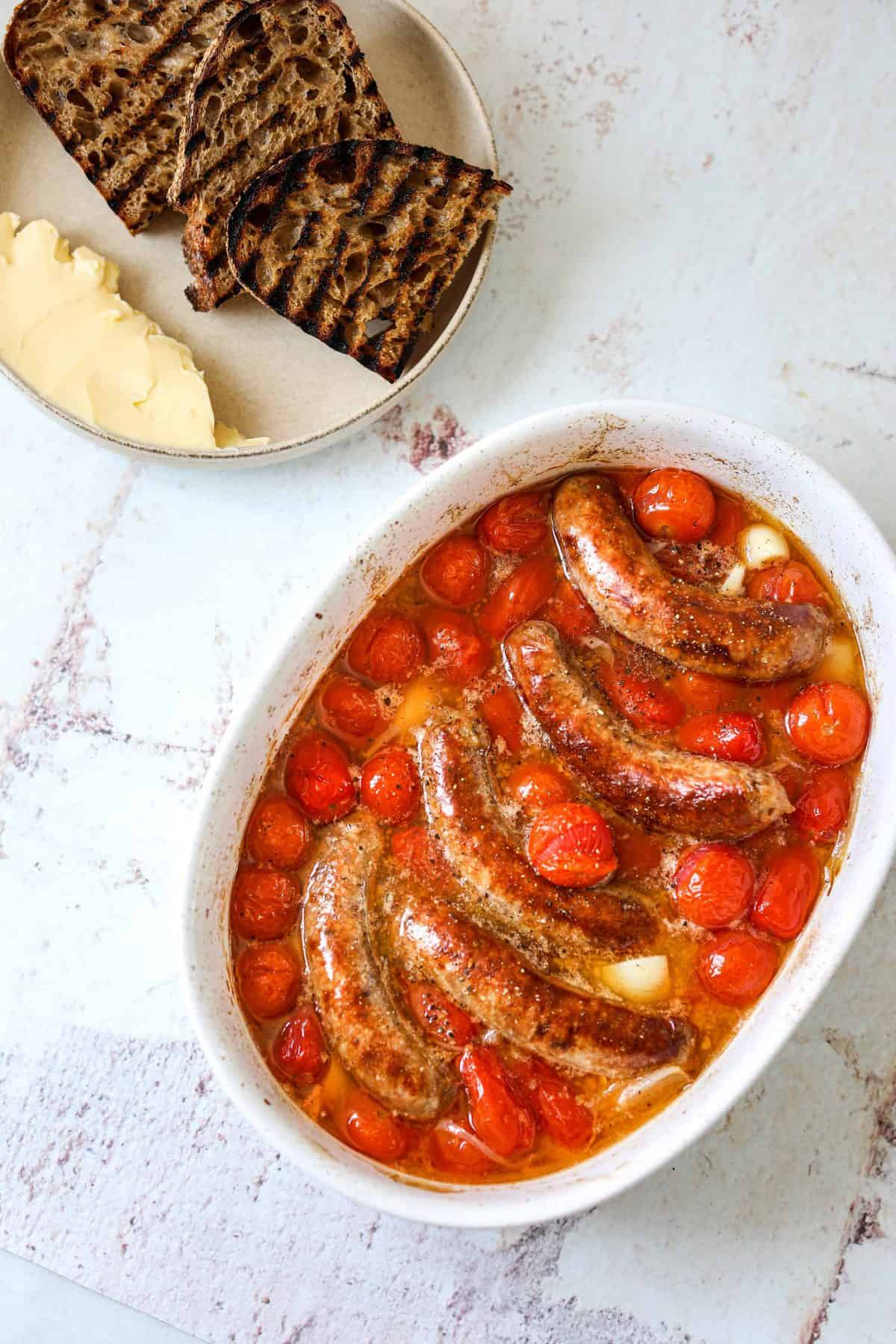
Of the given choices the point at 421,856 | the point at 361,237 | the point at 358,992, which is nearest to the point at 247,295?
the point at 361,237

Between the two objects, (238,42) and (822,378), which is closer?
(238,42)

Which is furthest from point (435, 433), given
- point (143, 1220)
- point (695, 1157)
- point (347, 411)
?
point (143, 1220)

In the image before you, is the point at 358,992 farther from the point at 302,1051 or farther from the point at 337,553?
the point at 337,553

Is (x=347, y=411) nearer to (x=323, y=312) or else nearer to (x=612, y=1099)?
(x=323, y=312)

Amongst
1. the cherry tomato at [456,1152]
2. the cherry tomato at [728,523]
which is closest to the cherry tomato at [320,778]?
the cherry tomato at [456,1152]

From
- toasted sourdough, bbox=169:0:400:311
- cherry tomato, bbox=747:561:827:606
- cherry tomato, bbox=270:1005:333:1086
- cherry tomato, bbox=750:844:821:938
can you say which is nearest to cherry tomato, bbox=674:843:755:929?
cherry tomato, bbox=750:844:821:938
